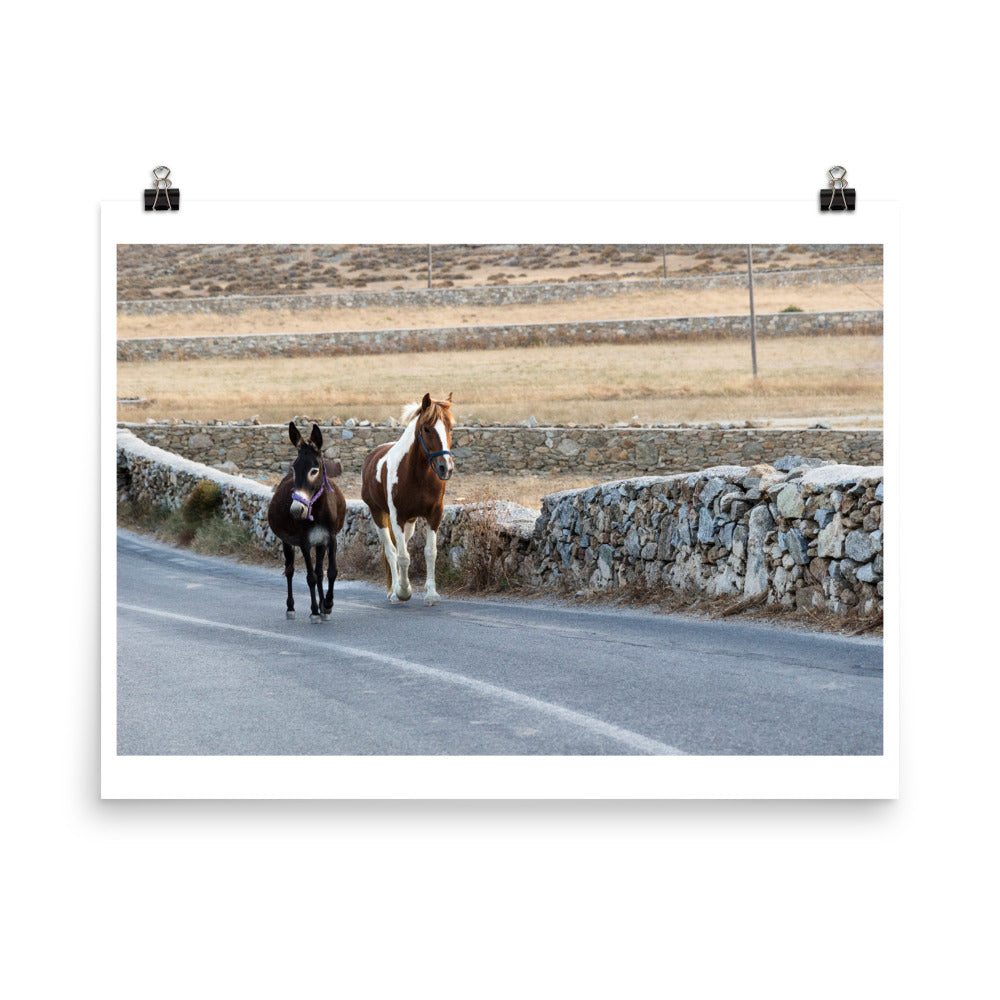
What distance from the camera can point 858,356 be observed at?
7434 mm

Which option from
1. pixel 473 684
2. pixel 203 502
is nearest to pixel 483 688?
pixel 473 684

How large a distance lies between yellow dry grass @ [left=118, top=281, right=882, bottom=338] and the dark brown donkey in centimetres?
123

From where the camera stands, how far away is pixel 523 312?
892cm

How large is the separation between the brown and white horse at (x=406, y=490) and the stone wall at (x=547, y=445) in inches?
8.6

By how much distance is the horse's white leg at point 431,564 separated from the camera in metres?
8.12

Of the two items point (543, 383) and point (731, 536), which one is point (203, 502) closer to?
point (543, 383)

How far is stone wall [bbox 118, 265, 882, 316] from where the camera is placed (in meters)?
7.68

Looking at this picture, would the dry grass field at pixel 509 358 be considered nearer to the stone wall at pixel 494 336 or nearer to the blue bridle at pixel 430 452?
the stone wall at pixel 494 336
